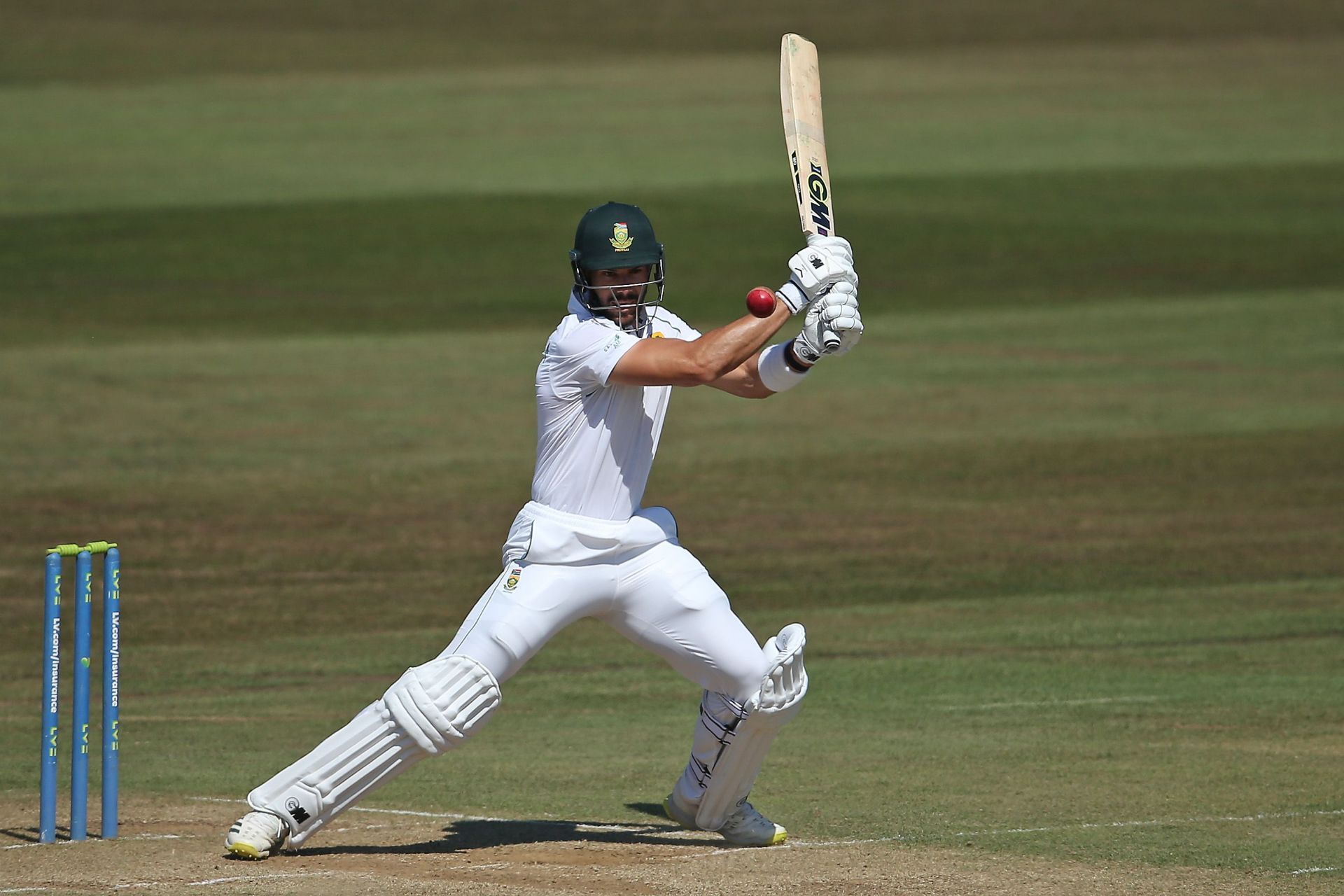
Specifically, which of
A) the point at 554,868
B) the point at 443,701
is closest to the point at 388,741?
the point at 443,701

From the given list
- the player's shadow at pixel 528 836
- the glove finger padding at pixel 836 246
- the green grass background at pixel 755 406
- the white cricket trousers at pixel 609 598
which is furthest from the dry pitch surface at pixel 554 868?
the glove finger padding at pixel 836 246

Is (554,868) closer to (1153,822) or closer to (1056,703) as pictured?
(1153,822)

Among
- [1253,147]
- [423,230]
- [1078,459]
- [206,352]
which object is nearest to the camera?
[1078,459]

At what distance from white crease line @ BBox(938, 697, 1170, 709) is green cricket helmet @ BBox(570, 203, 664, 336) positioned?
3.31 meters

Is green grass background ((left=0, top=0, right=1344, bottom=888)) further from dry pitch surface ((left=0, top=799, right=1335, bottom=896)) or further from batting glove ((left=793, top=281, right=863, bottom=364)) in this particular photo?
batting glove ((left=793, top=281, right=863, bottom=364))

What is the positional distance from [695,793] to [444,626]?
4488mm

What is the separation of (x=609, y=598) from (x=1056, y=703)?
3.43m

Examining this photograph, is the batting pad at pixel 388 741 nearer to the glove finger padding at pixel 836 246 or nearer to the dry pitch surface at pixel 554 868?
the dry pitch surface at pixel 554 868

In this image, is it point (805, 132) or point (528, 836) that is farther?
point (805, 132)

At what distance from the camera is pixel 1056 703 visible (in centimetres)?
946

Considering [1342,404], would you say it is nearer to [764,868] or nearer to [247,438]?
[247,438]

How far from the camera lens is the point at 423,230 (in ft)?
91.5

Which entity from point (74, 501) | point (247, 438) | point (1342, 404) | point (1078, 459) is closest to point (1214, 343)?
point (1342, 404)

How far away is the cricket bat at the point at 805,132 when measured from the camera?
7137mm
